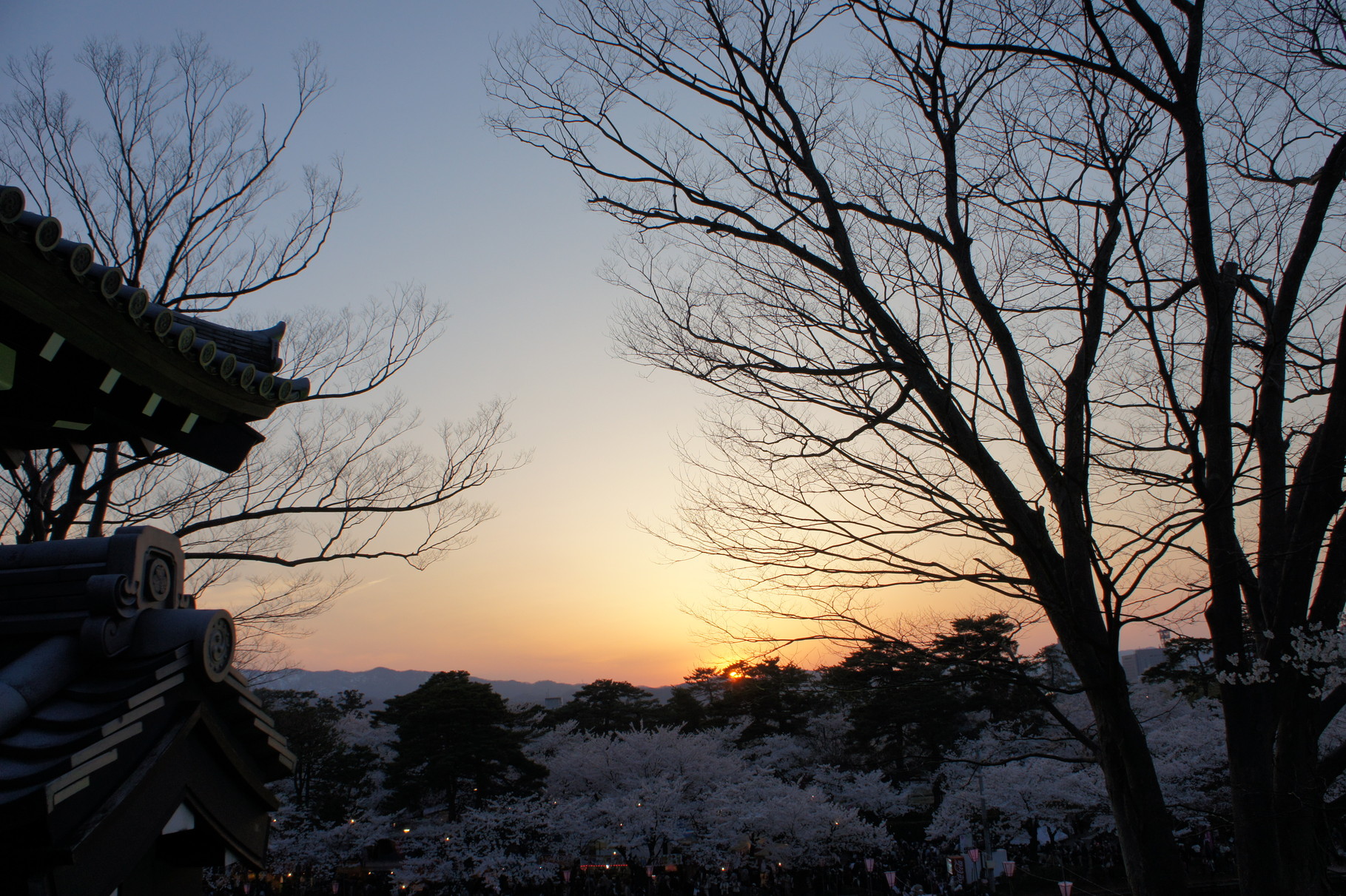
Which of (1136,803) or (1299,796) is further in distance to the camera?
(1299,796)

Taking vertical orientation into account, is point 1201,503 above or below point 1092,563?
above

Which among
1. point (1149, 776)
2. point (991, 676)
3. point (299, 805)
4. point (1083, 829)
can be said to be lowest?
point (299, 805)

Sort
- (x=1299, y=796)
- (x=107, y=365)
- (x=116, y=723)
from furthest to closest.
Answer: (x=1299, y=796) → (x=107, y=365) → (x=116, y=723)

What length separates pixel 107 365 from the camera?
2.75 meters

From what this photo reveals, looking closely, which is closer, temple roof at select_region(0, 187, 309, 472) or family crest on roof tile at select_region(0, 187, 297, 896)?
family crest on roof tile at select_region(0, 187, 297, 896)

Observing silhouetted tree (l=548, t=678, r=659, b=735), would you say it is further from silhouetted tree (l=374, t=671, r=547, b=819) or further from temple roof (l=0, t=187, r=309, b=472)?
temple roof (l=0, t=187, r=309, b=472)

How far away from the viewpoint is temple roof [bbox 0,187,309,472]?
7.86 ft

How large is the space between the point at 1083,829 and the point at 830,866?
371 inches

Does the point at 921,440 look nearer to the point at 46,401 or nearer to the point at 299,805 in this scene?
the point at 46,401

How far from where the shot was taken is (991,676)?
3922 millimetres

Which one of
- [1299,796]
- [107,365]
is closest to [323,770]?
[107,365]

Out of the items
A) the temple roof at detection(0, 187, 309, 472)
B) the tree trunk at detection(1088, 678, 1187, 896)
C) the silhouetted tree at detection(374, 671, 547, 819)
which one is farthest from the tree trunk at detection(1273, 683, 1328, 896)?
the silhouetted tree at detection(374, 671, 547, 819)

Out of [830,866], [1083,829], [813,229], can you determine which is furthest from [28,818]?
[1083,829]

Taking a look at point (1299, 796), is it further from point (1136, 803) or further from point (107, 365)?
point (107, 365)
